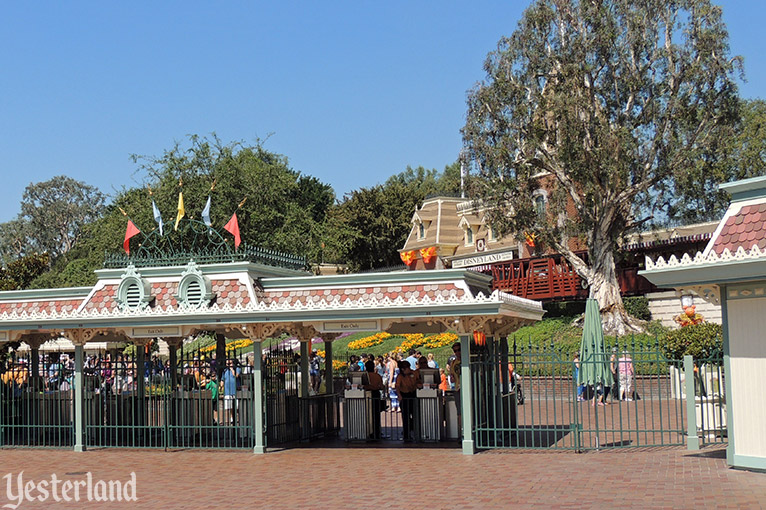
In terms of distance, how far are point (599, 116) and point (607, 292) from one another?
732cm

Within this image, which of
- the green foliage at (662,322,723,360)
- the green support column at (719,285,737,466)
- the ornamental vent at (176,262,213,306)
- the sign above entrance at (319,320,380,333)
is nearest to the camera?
the green support column at (719,285,737,466)

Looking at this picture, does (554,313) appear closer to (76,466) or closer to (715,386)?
(715,386)

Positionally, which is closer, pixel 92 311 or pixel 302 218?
pixel 92 311

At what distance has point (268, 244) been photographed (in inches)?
1458

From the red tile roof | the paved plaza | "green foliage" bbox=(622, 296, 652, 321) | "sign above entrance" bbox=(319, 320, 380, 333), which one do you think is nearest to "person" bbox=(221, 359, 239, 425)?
the paved plaza

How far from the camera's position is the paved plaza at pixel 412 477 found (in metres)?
10.7

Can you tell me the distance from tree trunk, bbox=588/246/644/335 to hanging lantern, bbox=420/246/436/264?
23.1 m

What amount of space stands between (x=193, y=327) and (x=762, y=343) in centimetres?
1009

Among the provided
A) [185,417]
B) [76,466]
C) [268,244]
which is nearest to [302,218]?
[268,244]

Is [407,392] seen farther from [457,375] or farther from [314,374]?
[314,374]

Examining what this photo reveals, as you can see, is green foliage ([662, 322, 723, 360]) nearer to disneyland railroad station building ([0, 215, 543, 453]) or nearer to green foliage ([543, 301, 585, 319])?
disneyland railroad station building ([0, 215, 543, 453])

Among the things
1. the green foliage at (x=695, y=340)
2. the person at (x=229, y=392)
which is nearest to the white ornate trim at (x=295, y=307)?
the person at (x=229, y=392)

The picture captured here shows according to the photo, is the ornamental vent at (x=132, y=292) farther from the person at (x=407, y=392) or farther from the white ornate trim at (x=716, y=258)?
the white ornate trim at (x=716, y=258)

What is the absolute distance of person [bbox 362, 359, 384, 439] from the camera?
57.0ft
